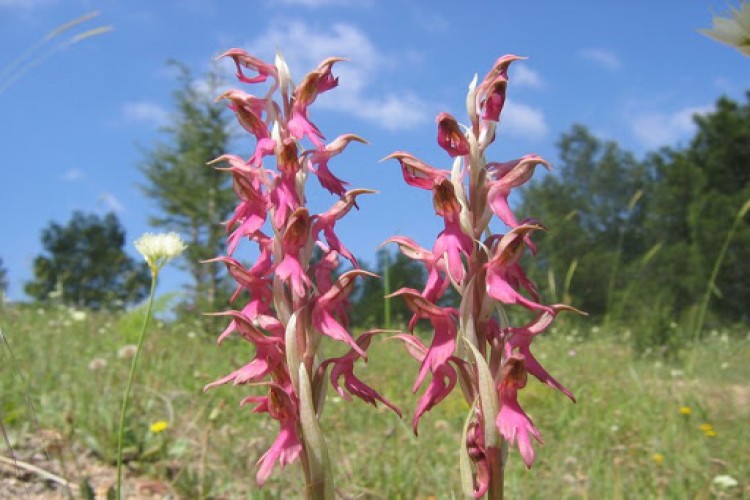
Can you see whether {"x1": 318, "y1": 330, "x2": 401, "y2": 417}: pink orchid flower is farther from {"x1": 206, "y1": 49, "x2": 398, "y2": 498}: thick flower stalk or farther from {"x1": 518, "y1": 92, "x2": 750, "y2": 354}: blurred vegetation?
{"x1": 518, "y1": 92, "x2": 750, "y2": 354}: blurred vegetation

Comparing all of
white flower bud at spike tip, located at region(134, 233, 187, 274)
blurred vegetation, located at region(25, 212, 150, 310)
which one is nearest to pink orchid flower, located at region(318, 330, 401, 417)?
white flower bud at spike tip, located at region(134, 233, 187, 274)

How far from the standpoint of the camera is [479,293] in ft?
4.14

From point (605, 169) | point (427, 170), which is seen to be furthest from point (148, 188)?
point (427, 170)

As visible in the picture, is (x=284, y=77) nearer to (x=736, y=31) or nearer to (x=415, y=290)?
(x=415, y=290)

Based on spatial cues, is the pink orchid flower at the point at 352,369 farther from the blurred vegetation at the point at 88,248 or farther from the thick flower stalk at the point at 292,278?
the blurred vegetation at the point at 88,248

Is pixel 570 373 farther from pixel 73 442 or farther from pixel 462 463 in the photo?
pixel 462 463

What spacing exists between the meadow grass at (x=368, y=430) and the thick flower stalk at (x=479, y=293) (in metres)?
0.29

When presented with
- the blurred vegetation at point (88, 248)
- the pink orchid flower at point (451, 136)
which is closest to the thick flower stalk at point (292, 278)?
the pink orchid flower at point (451, 136)

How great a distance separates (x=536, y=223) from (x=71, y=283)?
118 feet

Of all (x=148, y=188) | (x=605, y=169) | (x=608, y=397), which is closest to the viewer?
(x=608, y=397)

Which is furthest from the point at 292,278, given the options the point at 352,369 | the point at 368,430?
the point at 368,430

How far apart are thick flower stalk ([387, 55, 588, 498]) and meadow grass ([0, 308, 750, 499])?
0.29 meters

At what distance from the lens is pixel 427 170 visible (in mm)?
1329

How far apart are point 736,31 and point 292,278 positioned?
0.79 meters
